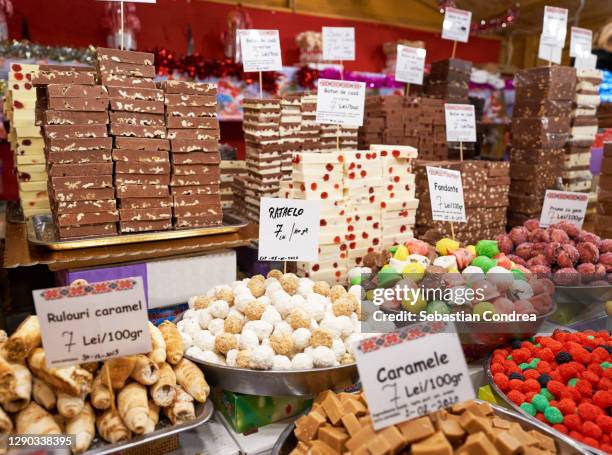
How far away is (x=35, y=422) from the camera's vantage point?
1271 mm

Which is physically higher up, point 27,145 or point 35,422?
point 27,145

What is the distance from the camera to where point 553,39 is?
4.12 m

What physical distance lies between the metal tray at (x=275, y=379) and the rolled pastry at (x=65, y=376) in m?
0.38

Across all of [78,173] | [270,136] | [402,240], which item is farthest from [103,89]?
[402,240]

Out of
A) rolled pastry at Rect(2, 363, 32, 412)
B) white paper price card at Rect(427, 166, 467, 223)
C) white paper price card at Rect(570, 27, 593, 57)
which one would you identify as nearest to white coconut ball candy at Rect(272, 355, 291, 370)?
rolled pastry at Rect(2, 363, 32, 412)

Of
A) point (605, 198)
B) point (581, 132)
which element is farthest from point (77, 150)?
point (581, 132)

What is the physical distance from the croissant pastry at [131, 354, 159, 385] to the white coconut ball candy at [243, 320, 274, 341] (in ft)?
1.32

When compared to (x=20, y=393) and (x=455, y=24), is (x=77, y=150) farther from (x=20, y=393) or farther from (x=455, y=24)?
(x=455, y=24)

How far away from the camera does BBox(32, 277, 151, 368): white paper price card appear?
1.25 meters

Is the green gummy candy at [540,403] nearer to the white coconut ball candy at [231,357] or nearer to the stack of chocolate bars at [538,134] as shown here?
the white coconut ball candy at [231,357]

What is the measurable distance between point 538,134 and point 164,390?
12.7ft

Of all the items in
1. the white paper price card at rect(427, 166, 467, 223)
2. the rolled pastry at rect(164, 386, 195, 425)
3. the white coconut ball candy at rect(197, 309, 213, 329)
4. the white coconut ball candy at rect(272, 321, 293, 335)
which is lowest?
the rolled pastry at rect(164, 386, 195, 425)

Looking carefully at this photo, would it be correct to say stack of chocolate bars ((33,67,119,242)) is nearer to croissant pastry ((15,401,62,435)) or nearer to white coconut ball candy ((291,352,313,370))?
croissant pastry ((15,401,62,435))

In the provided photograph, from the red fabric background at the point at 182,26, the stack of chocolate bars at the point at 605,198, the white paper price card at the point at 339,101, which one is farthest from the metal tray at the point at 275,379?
the red fabric background at the point at 182,26
